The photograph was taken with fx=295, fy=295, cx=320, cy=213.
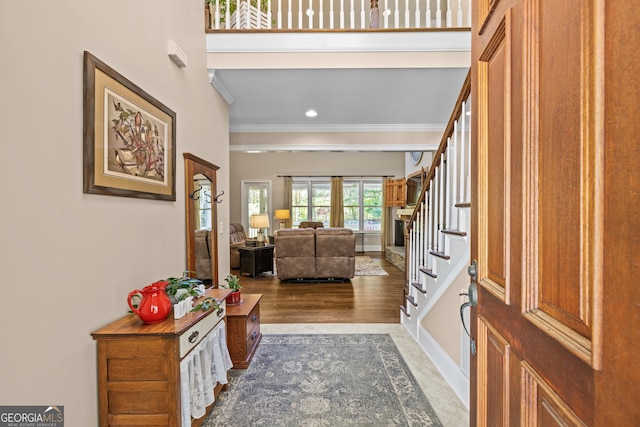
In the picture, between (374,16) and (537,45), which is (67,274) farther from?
(374,16)

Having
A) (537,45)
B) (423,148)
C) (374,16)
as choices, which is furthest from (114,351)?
(423,148)

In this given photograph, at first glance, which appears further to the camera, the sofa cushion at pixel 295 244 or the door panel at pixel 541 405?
the sofa cushion at pixel 295 244

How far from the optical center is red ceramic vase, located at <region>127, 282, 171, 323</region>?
1453 millimetres

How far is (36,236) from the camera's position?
1075mm

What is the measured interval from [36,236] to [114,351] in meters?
0.63

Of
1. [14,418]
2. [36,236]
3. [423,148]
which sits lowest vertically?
[14,418]

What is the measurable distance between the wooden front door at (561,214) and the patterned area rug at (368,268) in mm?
4971

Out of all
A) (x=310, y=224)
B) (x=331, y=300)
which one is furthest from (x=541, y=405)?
(x=310, y=224)

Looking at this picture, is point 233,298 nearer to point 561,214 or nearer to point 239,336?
point 239,336

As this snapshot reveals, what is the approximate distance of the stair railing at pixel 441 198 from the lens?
1.98m

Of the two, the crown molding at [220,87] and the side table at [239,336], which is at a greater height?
the crown molding at [220,87]

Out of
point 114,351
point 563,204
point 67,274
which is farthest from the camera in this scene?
point 114,351

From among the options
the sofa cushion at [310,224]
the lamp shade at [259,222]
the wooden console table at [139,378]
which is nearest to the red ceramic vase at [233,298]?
the wooden console table at [139,378]

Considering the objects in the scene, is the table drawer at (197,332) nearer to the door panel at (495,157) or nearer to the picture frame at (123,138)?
the picture frame at (123,138)
